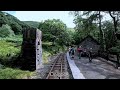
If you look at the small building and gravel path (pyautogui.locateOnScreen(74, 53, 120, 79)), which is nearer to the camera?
gravel path (pyautogui.locateOnScreen(74, 53, 120, 79))

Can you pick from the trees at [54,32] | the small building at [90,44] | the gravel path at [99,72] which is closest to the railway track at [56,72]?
the gravel path at [99,72]

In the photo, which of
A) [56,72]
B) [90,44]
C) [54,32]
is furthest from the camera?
[54,32]

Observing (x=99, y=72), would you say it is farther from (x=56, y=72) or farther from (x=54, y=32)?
(x=54, y=32)

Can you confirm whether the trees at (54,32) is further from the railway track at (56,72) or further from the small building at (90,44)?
the railway track at (56,72)

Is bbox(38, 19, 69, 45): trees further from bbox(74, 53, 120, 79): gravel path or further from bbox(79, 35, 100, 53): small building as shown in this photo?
bbox(74, 53, 120, 79): gravel path

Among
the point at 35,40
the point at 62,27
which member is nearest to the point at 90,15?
the point at 35,40

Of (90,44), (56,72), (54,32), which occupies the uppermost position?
(54,32)

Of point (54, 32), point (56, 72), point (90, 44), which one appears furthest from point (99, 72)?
point (54, 32)

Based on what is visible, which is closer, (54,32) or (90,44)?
(90,44)

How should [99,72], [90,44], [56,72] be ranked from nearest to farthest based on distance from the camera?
[99,72], [56,72], [90,44]

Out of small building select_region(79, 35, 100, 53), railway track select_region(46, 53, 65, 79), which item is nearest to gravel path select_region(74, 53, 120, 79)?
railway track select_region(46, 53, 65, 79)

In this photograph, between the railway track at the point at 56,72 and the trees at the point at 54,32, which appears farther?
the trees at the point at 54,32
